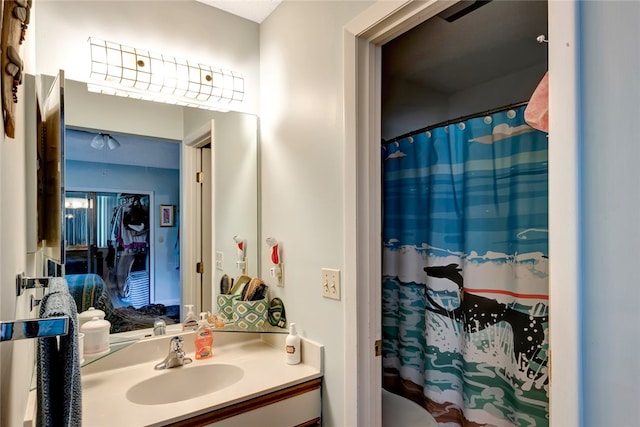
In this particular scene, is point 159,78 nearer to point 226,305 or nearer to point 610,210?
point 226,305

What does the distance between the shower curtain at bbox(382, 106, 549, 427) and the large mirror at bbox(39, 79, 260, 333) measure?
2.84 feet

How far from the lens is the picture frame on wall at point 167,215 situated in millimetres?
1667

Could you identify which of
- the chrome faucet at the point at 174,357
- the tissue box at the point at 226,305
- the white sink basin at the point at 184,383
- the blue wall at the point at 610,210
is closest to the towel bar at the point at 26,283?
the white sink basin at the point at 184,383

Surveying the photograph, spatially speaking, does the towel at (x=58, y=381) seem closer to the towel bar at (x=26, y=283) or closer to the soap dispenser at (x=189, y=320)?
the towel bar at (x=26, y=283)

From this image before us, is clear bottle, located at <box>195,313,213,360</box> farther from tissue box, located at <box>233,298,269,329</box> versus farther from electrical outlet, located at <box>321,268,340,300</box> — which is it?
electrical outlet, located at <box>321,268,340,300</box>

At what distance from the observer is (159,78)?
62.7 inches

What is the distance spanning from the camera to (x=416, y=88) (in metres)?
2.21

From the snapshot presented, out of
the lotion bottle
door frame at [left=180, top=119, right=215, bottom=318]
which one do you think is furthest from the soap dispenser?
the lotion bottle

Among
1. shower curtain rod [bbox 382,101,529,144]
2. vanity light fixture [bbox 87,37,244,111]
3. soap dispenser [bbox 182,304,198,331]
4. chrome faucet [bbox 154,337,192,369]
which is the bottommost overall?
chrome faucet [bbox 154,337,192,369]

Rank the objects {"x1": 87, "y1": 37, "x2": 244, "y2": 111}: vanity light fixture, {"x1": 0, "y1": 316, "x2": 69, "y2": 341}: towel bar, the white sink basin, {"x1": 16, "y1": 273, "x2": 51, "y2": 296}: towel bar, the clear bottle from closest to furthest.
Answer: {"x1": 0, "y1": 316, "x2": 69, "y2": 341}: towel bar < {"x1": 16, "y1": 273, "x2": 51, "y2": 296}: towel bar < the white sink basin < {"x1": 87, "y1": 37, "x2": 244, "y2": 111}: vanity light fixture < the clear bottle

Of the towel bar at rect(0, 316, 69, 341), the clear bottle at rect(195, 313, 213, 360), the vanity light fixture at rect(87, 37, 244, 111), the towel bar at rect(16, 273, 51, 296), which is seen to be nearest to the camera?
the towel bar at rect(0, 316, 69, 341)

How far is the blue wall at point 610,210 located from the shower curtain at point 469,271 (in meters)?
0.99

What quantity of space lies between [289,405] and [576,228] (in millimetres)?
1135

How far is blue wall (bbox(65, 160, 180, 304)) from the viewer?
1517 millimetres
